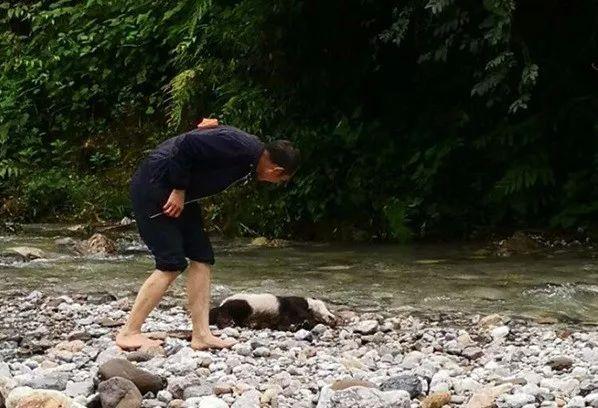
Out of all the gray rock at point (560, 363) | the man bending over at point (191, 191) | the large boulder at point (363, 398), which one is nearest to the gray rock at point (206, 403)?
the large boulder at point (363, 398)

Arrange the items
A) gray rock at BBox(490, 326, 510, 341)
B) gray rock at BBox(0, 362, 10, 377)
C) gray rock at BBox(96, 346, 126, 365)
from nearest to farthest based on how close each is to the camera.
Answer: gray rock at BBox(0, 362, 10, 377), gray rock at BBox(96, 346, 126, 365), gray rock at BBox(490, 326, 510, 341)

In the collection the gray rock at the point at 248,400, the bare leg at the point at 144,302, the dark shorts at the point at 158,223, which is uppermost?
the dark shorts at the point at 158,223

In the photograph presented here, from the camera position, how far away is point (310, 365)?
14.1 feet

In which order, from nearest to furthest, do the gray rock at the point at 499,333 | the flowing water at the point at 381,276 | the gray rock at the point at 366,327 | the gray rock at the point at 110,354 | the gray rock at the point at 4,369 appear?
the gray rock at the point at 4,369
the gray rock at the point at 110,354
the gray rock at the point at 499,333
the gray rock at the point at 366,327
the flowing water at the point at 381,276

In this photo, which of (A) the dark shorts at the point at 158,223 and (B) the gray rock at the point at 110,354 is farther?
(A) the dark shorts at the point at 158,223

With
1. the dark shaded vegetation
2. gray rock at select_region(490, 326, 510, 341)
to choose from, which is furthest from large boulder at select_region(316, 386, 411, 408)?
the dark shaded vegetation

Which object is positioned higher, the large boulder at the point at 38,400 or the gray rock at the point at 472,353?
the large boulder at the point at 38,400

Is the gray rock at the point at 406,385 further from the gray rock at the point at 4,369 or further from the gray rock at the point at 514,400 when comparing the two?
the gray rock at the point at 4,369

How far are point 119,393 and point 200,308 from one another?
124 centimetres

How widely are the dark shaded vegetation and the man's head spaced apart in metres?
3.64

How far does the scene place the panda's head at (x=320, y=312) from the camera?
5320 millimetres

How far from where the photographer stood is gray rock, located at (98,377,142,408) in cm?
354

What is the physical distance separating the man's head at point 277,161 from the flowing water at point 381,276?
5.29 feet

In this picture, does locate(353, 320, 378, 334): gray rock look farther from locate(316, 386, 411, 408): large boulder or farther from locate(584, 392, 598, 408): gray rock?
locate(584, 392, 598, 408): gray rock
